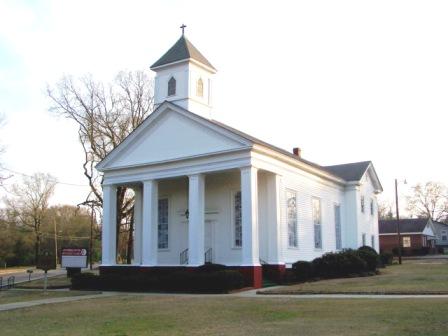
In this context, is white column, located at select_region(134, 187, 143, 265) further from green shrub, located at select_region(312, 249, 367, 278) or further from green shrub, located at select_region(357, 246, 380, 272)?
green shrub, located at select_region(357, 246, 380, 272)

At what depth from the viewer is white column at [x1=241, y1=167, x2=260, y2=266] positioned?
26.2 meters

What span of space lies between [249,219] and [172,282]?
450 centimetres

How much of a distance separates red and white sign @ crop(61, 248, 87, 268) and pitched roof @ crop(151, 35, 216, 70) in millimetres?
11924

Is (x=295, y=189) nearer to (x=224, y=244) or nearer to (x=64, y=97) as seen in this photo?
(x=224, y=244)

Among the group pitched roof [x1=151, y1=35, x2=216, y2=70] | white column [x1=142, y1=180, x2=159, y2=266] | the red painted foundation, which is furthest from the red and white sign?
pitched roof [x1=151, y1=35, x2=216, y2=70]

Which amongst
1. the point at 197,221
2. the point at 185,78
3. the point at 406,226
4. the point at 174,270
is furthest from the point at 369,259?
the point at 406,226

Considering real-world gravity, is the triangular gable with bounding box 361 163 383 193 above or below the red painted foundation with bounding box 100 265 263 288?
above

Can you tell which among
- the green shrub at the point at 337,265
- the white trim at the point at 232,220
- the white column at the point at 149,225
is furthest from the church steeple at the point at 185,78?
the green shrub at the point at 337,265

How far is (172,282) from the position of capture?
25.5m

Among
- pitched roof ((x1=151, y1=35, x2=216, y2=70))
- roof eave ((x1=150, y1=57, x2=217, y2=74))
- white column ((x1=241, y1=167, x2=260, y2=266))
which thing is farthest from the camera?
pitched roof ((x1=151, y1=35, x2=216, y2=70))

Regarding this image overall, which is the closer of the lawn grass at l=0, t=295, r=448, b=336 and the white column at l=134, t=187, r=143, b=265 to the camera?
the lawn grass at l=0, t=295, r=448, b=336

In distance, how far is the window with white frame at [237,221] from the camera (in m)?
30.4

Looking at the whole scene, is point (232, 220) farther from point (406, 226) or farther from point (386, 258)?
Result: point (406, 226)

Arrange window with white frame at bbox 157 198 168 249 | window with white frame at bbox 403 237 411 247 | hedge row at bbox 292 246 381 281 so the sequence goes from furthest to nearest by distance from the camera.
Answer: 1. window with white frame at bbox 403 237 411 247
2. window with white frame at bbox 157 198 168 249
3. hedge row at bbox 292 246 381 281
